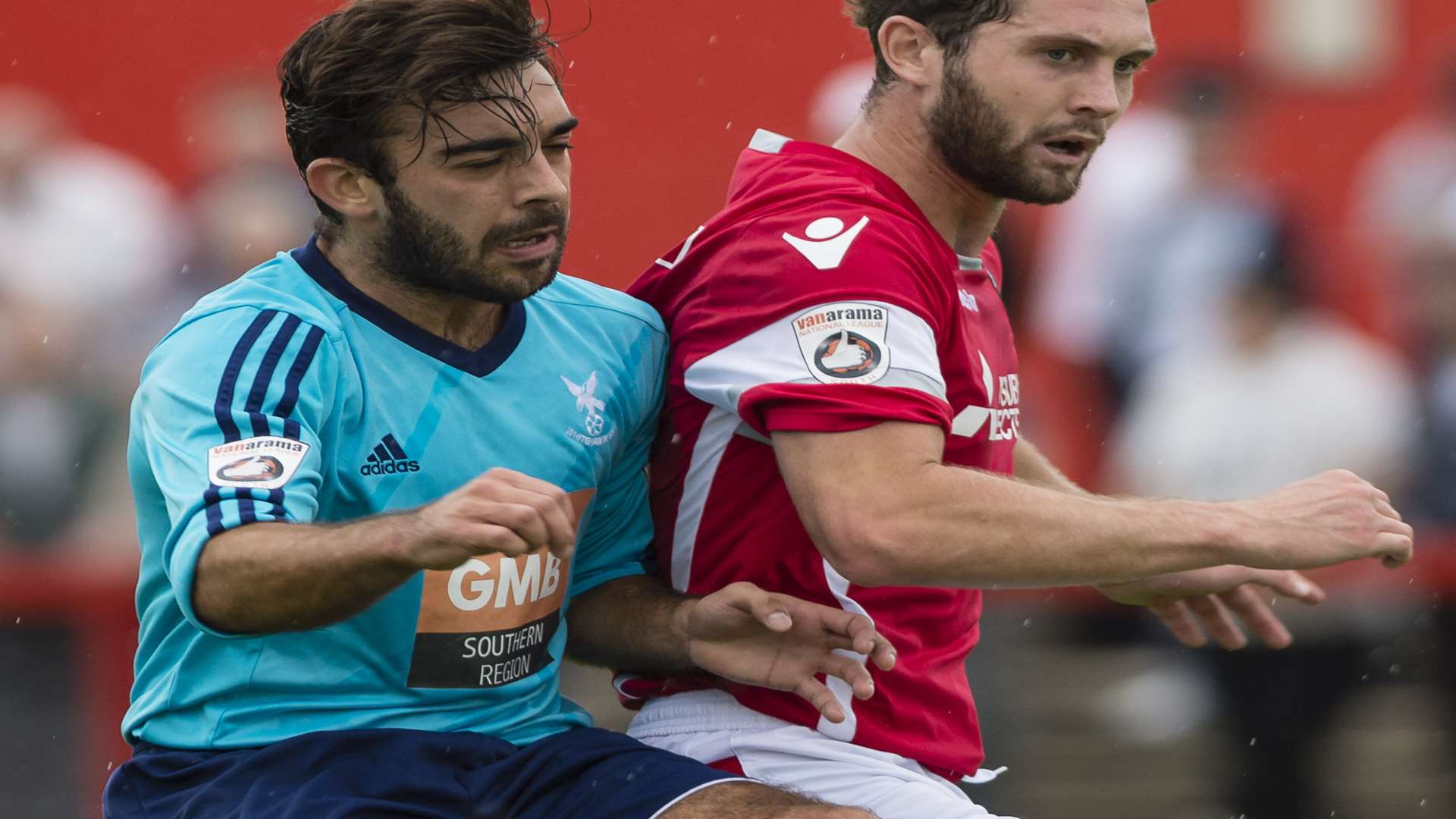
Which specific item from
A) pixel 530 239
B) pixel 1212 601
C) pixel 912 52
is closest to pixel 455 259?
pixel 530 239

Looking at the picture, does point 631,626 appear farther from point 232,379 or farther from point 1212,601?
point 1212,601

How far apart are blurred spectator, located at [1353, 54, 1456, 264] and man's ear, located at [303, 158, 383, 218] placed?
6253 mm

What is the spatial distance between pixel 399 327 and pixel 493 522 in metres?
0.91

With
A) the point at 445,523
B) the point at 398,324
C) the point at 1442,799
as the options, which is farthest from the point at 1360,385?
the point at 445,523

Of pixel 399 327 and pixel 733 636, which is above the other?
pixel 399 327

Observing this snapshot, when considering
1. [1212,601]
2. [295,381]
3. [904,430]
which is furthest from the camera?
[1212,601]

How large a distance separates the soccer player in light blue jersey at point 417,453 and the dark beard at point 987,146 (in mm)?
771

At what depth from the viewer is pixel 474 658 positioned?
12.5 ft

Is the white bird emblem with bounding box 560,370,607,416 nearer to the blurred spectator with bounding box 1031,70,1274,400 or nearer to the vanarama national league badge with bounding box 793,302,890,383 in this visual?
the vanarama national league badge with bounding box 793,302,890,383

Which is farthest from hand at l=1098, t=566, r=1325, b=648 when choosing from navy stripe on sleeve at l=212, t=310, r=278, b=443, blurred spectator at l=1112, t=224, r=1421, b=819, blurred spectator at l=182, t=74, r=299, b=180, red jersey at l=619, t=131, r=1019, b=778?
blurred spectator at l=182, t=74, r=299, b=180

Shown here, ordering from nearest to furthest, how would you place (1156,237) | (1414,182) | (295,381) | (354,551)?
(354,551) → (295,381) → (1156,237) → (1414,182)

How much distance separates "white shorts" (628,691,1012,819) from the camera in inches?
154

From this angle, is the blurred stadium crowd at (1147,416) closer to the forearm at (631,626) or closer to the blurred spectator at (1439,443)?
the blurred spectator at (1439,443)

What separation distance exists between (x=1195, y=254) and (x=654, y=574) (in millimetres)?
4987
